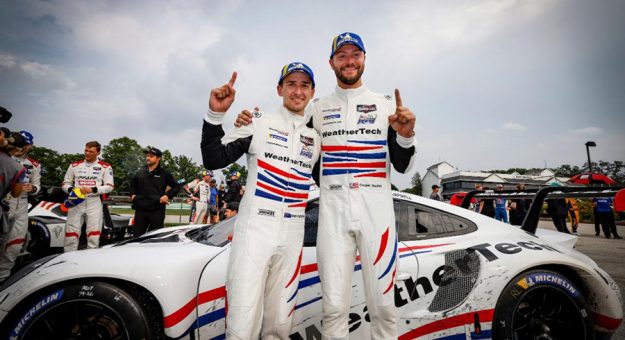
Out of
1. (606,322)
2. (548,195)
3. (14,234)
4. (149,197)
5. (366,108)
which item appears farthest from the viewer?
(149,197)

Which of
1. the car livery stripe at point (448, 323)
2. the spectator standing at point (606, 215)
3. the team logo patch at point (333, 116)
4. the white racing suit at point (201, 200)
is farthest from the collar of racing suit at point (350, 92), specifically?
the spectator standing at point (606, 215)

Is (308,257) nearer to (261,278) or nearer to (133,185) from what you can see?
(261,278)

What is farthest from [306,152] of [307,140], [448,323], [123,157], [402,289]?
[123,157]

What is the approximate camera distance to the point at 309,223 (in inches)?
84.7

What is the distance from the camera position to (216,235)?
2238 mm

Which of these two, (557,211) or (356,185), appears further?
(557,211)

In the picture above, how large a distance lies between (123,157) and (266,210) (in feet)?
193

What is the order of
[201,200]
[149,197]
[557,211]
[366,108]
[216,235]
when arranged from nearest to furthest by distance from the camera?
1. [366,108]
2. [216,235]
3. [149,197]
4. [557,211]
5. [201,200]

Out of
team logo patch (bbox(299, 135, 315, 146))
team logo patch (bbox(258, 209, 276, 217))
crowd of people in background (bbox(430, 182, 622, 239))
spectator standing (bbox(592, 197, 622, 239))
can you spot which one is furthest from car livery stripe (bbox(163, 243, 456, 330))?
spectator standing (bbox(592, 197, 622, 239))

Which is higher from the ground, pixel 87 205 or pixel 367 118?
pixel 367 118

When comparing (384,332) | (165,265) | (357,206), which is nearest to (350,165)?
(357,206)

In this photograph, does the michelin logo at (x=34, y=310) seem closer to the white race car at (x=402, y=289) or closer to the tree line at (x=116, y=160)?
the white race car at (x=402, y=289)

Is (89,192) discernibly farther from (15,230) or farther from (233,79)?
(233,79)

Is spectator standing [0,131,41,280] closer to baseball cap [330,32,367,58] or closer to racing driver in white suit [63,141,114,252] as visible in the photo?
racing driver in white suit [63,141,114,252]
